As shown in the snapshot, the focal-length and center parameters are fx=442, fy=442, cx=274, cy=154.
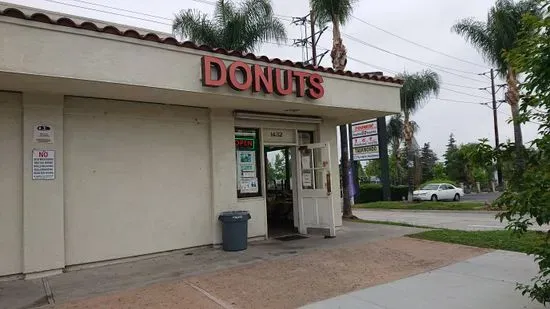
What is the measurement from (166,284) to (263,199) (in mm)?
4068

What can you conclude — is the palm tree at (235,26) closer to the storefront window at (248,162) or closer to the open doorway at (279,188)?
the open doorway at (279,188)

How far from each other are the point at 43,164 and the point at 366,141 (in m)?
21.2

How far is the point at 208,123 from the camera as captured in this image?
9.55 metres

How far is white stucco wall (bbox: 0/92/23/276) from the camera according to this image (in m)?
7.04

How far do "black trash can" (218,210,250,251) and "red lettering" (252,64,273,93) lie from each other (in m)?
2.61

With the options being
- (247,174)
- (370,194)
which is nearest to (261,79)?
(247,174)

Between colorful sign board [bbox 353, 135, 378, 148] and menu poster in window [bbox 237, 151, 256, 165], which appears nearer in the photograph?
menu poster in window [bbox 237, 151, 256, 165]

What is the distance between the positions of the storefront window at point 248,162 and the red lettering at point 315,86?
69.5 inches

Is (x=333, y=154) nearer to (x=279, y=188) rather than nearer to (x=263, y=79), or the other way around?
(x=279, y=188)

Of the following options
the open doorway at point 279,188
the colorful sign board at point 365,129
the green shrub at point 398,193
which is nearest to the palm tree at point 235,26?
the open doorway at point 279,188

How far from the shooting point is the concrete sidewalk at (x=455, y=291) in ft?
17.9

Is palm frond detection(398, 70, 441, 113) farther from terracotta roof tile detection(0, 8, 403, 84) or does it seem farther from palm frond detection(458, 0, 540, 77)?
terracotta roof tile detection(0, 8, 403, 84)

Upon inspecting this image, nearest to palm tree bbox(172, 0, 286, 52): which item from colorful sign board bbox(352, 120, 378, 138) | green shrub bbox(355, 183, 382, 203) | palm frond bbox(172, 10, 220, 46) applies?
palm frond bbox(172, 10, 220, 46)

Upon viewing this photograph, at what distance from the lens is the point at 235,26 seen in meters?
19.1
